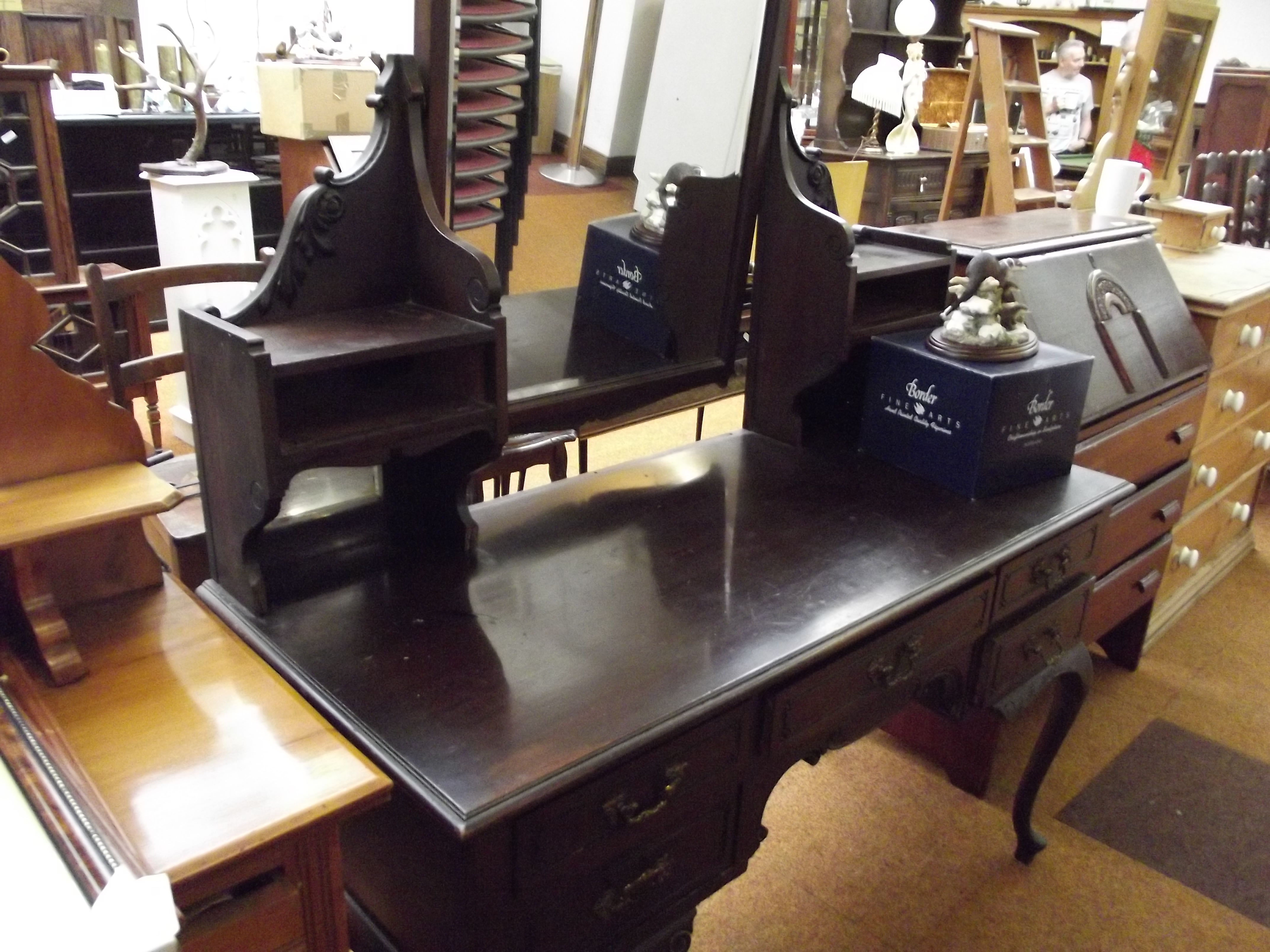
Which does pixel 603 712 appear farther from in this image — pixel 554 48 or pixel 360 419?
pixel 554 48

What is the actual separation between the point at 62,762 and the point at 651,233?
1090 mm

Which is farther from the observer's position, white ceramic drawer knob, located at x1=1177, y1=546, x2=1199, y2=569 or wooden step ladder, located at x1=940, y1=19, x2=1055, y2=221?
wooden step ladder, located at x1=940, y1=19, x2=1055, y2=221

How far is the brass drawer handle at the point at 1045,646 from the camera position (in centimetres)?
162

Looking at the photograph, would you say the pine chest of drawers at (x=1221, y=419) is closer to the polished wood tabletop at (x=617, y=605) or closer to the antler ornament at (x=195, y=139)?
the polished wood tabletop at (x=617, y=605)

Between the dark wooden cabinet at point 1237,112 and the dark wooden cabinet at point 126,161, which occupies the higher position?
the dark wooden cabinet at point 1237,112

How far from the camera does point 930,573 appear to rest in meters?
1.32

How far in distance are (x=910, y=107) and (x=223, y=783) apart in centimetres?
466

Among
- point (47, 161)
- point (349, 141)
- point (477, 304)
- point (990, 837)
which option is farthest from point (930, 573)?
point (47, 161)

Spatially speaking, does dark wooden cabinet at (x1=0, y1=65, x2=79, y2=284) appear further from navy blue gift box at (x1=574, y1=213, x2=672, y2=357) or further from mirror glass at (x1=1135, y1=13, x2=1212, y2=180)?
mirror glass at (x1=1135, y1=13, x2=1212, y2=180)

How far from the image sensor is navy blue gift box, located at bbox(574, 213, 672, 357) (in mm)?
1608

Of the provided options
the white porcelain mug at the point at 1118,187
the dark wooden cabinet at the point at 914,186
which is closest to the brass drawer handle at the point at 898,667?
the white porcelain mug at the point at 1118,187

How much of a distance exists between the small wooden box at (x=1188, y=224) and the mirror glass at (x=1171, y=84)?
24 centimetres

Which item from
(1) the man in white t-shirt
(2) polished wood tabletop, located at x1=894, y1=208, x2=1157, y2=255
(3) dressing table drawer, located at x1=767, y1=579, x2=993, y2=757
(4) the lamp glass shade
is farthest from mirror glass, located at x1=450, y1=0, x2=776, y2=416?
(1) the man in white t-shirt

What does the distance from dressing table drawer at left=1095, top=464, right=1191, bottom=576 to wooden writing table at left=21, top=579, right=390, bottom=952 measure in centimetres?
178
